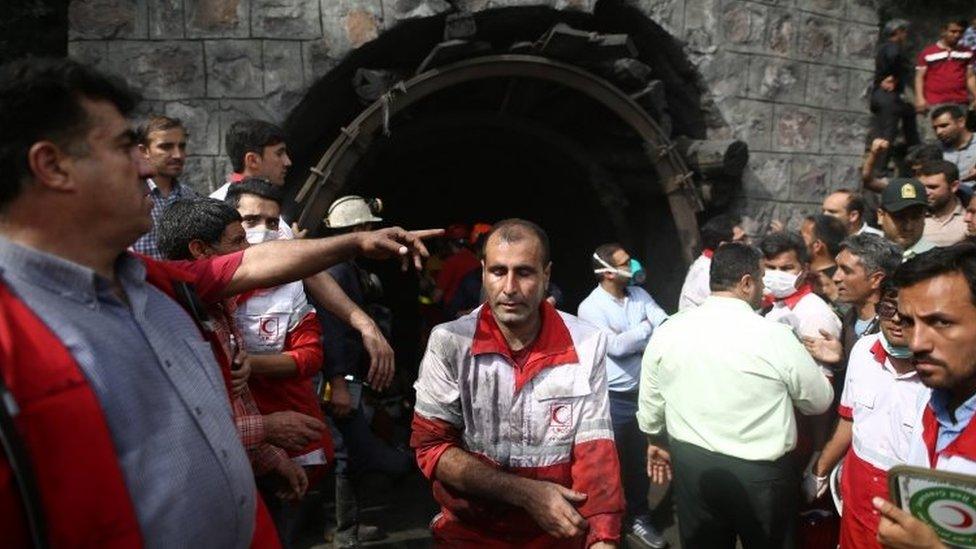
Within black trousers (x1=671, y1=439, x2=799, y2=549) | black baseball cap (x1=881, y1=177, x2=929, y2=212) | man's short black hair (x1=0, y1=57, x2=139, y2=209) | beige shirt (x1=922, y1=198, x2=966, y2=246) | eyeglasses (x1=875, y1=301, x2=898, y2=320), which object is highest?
man's short black hair (x1=0, y1=57, x2=139, y2=209)

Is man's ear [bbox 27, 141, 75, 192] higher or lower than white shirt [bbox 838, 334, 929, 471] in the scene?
higher

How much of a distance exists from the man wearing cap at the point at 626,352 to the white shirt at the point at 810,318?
2.98 ft

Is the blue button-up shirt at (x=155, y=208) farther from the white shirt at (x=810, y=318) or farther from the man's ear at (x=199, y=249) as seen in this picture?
the white shirt at (x=810, y=318)

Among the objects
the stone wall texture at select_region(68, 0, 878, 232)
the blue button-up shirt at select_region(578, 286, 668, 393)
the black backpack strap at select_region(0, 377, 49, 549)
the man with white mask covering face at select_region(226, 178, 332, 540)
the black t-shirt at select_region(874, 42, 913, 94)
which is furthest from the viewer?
the black t-shirt at select_region(874, 42, 913, 94)

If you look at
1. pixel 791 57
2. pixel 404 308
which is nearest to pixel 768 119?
pixel 791 57

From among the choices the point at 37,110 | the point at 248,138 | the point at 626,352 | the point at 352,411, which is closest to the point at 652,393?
the point at 626,352

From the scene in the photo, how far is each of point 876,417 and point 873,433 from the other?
2.4 inches

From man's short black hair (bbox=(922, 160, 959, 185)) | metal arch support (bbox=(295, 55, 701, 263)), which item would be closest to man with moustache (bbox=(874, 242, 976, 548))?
man's short black hair (bbox=(922, 160, 959, 185))

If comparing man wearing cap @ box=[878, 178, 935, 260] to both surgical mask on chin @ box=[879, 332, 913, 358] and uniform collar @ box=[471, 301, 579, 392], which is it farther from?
uniform collar @ box=[471, 301, 579, 392]

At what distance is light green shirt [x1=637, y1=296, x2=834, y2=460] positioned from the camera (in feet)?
11.1

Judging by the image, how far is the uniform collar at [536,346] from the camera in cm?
262

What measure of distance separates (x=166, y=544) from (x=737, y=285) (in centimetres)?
277

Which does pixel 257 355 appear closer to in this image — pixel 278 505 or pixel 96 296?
pixel 278 505

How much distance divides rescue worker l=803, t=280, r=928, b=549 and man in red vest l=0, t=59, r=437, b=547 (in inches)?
88.7
